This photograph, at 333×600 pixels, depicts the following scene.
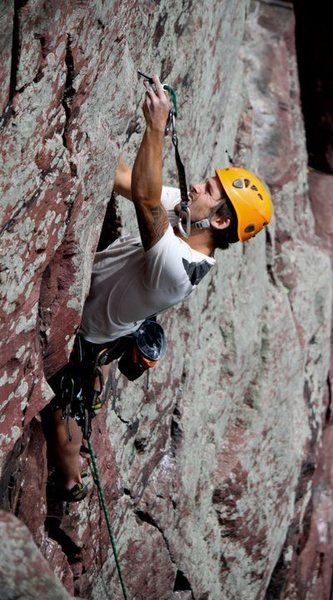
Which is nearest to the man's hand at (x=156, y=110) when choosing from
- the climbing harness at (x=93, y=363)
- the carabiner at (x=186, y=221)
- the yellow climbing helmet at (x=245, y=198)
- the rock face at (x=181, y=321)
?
the rock face at (x=181, y=321)

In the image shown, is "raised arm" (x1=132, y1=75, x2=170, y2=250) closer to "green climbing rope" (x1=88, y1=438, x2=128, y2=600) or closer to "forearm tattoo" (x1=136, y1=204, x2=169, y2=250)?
"forearm tattoo" (x1=136, y1=204, x2=169, y2=250)

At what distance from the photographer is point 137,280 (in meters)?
5.08

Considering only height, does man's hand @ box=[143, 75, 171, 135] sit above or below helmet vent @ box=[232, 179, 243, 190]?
above

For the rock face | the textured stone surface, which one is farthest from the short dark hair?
the textured stone surface

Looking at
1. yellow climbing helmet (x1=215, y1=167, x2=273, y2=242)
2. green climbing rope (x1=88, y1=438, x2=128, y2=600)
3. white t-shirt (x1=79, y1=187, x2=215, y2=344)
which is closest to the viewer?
white t-shirt (x1=79, y1=187, x2=215, y2=344)

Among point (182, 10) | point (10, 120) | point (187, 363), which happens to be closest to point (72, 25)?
point (10, 120)

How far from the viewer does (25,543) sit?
3.91 m

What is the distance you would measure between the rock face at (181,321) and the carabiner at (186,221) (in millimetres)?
411

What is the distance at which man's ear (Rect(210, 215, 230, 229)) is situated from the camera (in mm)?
5449

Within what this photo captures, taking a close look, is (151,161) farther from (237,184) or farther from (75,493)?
(75,493)

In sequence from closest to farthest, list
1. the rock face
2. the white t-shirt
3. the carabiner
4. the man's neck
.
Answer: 1. the rock face
2. the white t-shirt
3. the carabiner
4. the man's neck

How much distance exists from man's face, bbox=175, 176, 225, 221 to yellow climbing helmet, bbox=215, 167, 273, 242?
0.15ft

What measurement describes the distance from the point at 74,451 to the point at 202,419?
92.8 inches

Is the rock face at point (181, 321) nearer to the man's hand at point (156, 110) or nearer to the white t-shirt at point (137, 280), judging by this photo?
the white t-shirt at point (137, 280)
